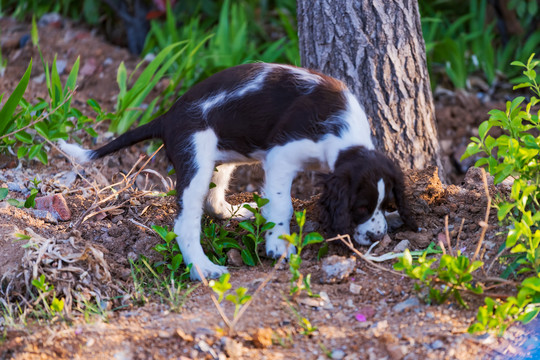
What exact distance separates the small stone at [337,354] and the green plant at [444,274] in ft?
1.41

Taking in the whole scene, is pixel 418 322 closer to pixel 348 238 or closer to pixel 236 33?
pixel 348 238

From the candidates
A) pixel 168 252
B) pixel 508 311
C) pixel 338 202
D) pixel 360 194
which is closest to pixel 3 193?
pixel 168 252

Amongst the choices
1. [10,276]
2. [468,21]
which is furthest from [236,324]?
[468,21]

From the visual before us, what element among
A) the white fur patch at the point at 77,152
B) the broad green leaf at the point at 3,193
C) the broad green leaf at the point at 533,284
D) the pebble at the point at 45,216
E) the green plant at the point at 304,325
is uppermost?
the white fur patch at the point at 77,152

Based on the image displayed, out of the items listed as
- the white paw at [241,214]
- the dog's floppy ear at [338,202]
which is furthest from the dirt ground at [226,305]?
the dog's floppy ear at [338,202]

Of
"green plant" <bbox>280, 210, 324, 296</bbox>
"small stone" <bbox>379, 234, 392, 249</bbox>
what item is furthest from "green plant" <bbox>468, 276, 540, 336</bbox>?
"small stone" <bbox>379, 234, 392, 249</bbox>

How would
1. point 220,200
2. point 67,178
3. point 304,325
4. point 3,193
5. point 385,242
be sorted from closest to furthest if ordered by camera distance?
point 304,325 < point 385,242 < point 3,193 < point 220,200 < point 67,178

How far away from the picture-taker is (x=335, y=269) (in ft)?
10.5

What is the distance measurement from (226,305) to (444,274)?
97 cm

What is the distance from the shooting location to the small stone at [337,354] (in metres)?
2.66

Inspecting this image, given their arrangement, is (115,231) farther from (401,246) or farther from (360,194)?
(401,246)

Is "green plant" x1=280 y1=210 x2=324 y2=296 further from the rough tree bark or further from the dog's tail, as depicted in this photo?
the rough tree bark

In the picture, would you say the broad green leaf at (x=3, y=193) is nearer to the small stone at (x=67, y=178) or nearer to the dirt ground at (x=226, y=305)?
the dirt ground at (x=226, y=305)

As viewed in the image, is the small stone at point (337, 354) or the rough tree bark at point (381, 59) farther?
the rough tree bark at point (381, 59)
